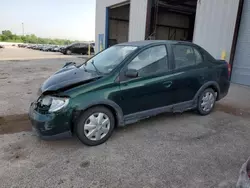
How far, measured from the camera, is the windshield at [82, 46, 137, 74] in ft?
11.0

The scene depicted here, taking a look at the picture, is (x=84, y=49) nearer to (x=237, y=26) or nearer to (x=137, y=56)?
(x=237, y=26)

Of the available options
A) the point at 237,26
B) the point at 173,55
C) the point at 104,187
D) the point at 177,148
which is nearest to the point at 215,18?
the point at 237,26

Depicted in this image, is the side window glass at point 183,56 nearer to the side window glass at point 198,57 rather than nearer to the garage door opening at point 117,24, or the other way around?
the side window glass at point 198,57

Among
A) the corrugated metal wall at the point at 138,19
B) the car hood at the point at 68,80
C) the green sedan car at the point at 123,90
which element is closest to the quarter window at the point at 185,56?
the green sedan car at the point at 123,90

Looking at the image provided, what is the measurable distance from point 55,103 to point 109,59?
130 centimetres

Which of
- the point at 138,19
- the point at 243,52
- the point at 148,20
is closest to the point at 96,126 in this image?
the point at 243,52

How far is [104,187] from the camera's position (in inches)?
88.1

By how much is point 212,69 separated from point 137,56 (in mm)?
1838

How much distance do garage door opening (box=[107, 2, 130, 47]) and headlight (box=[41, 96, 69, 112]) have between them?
13.8m

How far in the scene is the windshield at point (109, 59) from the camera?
11.0 ft

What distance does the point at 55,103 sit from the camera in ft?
9.29

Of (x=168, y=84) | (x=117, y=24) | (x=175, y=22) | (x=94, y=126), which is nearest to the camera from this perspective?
(x=94, y=126)

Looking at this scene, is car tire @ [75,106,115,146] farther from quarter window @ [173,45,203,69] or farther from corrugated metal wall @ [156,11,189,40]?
corrugated metal wall @ [156,11,189,40]

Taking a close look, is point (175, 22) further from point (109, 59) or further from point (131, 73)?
point (131, 73)
